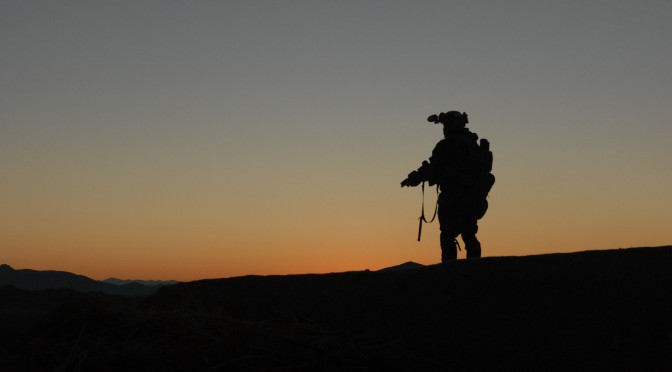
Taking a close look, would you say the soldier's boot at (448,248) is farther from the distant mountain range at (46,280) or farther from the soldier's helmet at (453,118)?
the distant mountain range at (46,280)

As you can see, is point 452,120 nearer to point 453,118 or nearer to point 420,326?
point 453,118

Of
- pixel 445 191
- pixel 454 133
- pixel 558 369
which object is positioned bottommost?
pixel 558 369

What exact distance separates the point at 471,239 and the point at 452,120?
1.38m

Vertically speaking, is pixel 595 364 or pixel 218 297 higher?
pixel 218 297

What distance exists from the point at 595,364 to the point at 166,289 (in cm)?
483

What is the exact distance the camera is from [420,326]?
22.2ft

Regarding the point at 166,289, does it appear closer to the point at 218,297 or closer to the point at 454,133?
the point at 218,297

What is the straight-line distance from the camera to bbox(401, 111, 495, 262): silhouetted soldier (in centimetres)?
989

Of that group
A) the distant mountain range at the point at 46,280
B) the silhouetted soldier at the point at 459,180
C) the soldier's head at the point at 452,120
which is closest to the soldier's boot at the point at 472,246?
the silhouetted soldier at the point at 459,180

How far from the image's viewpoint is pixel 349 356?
6.07 meters

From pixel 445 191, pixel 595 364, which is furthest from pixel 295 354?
pixel 445 191

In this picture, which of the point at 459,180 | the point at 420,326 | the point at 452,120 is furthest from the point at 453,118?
the point at 420,326

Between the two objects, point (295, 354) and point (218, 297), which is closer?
point (295, 354)

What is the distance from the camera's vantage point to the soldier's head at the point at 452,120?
1007 cm
